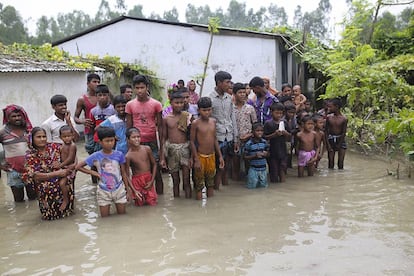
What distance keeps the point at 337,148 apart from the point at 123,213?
12.8 ft

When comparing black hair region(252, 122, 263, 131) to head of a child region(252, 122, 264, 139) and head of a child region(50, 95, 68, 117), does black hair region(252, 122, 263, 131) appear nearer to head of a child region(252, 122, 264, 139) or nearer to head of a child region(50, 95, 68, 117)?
head of a child region(252, 122, 264, 139)

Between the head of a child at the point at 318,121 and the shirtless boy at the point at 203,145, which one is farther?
the head of a child at the point at 318,121

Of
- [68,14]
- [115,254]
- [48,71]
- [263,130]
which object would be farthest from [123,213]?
[68,14]

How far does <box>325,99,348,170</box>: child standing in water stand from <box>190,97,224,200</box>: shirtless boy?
247cm

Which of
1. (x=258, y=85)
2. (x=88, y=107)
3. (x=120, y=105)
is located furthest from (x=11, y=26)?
(x=258, y=85)

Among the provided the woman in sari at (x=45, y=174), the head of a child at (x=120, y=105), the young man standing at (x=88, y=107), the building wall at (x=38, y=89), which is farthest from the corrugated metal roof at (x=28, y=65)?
the woman in sari at (x=45, y=174)

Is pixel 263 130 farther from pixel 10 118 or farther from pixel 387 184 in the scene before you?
pixel 10 118

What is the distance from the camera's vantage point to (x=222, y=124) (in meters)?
6.06

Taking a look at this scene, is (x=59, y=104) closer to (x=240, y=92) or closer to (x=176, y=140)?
(x=176, y=140)

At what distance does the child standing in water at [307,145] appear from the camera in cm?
675

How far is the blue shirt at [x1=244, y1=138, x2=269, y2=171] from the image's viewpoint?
6160 mm

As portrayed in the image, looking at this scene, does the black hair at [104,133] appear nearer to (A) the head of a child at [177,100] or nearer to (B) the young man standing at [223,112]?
(A) the head of a child at [177,100]

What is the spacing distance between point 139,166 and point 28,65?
593 centimetres

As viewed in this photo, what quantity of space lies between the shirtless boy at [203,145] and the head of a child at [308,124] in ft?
5.74
